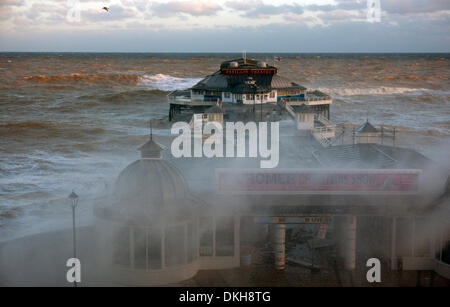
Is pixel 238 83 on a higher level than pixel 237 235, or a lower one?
higher

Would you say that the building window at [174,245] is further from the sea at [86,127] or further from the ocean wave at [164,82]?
the ocean wave at [164,82]

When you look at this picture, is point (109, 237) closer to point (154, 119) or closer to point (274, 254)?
point (274, 254)

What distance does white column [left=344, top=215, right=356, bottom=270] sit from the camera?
17359 mm

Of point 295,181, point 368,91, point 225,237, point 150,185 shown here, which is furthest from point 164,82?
point 150,185

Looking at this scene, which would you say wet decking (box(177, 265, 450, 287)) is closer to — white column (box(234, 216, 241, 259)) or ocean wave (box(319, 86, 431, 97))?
white column (box(234, 216, 241, 259))

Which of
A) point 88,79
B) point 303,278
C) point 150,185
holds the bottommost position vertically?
point 303,278

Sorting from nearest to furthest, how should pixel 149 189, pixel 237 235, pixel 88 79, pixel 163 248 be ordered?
1. pixel 163 248
2. pixel 149 189
3. pixel 237 235
4. pixel 88 79

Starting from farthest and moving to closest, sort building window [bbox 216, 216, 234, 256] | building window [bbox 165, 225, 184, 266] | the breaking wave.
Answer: the breaking wave
building window [bbox 216, 216, 234, 256]
building window [bbox 165, 225, 184, 266]

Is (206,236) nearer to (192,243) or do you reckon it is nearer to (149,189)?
(192,243)

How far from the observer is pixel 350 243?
17.5 meters

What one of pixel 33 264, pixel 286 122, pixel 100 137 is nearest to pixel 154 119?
pixel 100 137
